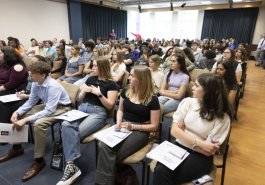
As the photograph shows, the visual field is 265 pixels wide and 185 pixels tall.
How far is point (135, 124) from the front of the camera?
1.79 metres

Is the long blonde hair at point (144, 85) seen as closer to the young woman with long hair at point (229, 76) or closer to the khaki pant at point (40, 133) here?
the khaki pant at point (40, 133)

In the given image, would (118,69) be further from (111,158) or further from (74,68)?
(111,158)

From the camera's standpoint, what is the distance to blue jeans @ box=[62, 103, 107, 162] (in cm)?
184

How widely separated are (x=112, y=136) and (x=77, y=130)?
404 mm

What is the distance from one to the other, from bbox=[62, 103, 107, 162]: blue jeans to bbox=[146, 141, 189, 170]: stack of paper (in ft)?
2.47

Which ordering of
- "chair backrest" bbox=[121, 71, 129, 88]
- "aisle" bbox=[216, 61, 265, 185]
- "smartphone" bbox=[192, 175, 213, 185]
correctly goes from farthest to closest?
"chair backrest" bbox=[121, 71, 129, 88], "aisle" bbox=[216, 61, 265, 185], "smartphone" bbox=[192, 175, 213, 185]

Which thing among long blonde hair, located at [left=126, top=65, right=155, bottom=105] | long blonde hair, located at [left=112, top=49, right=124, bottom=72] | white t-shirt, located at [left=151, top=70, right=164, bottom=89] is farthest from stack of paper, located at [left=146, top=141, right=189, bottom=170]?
long blonde hair, located at [left=112, top=49, right=124, bottom=72]

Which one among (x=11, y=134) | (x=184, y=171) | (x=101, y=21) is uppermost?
(x=101, y=21)

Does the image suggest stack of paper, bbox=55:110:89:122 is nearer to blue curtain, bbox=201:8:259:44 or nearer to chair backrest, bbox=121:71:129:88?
→ chair backrest, bbox=121:71:129:88

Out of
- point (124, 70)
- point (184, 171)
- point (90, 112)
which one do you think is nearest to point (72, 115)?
point (90, 112)

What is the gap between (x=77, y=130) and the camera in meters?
1.87

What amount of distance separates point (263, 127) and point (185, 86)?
175cm

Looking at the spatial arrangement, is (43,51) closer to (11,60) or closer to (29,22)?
(29,22)

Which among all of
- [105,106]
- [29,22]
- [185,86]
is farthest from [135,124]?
[29,22]
